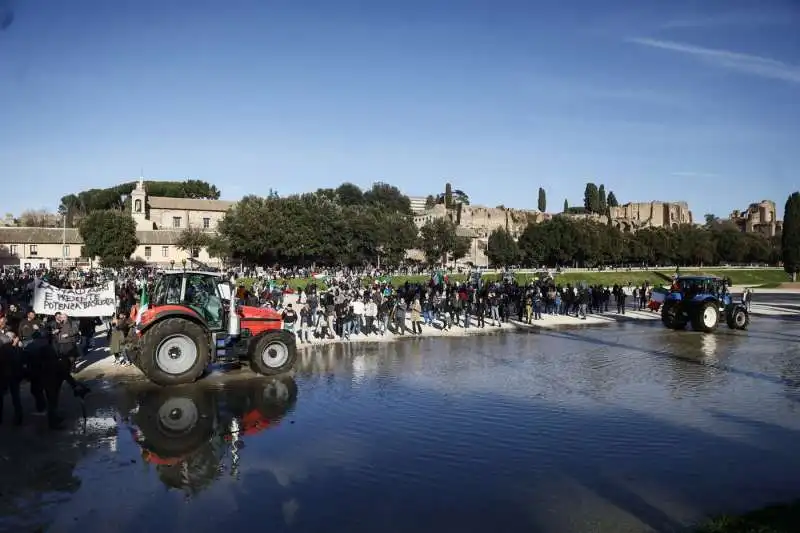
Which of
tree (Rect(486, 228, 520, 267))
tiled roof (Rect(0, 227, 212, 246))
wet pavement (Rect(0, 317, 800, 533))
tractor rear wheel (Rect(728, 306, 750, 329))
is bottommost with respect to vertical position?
wet pavement (Rect(0, 317, 800, 533))

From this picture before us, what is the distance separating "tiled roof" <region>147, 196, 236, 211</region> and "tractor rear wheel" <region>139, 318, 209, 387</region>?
3495 inches

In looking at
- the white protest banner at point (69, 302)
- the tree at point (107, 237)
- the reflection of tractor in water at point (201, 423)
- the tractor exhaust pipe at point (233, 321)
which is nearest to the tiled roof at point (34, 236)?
the tree at point (107, 237)

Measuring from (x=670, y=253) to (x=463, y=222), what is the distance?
1553 inches

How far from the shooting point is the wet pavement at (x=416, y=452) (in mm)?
7281

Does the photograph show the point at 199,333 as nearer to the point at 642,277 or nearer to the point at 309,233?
the point at 309,233

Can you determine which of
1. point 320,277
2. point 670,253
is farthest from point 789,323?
point 670,253

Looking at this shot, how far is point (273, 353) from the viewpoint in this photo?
50.9ft

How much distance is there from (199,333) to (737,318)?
2093 centimetres

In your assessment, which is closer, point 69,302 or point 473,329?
point 69,302

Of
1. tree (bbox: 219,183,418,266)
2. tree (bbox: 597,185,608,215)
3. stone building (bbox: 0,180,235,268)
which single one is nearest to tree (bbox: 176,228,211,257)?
stone building (bbox: 0,180,235,268)

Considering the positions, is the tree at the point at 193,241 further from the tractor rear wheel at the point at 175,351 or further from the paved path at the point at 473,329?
the tractor rear wheel at the point at 175,351

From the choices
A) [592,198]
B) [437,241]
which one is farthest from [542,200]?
[437,241]

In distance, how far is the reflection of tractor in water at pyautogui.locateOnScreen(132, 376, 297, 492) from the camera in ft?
29.0

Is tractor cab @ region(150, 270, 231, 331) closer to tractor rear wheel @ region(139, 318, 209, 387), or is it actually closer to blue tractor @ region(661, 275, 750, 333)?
tractor rear wheel @ region(139, 318, 209, 387)
